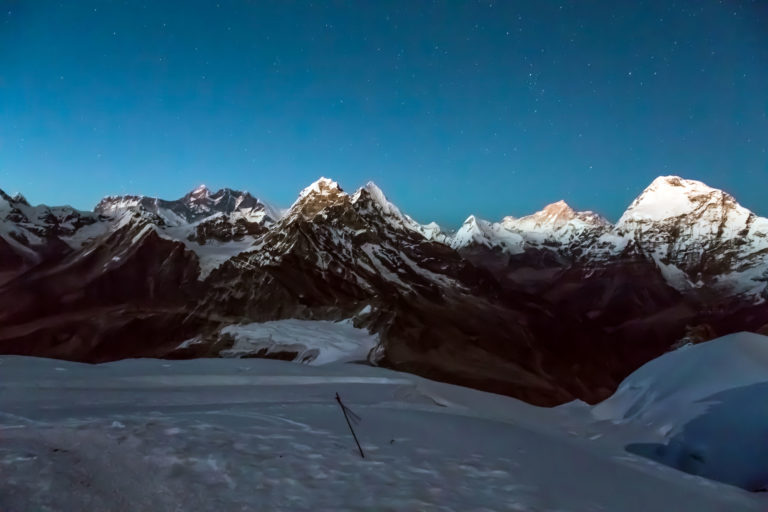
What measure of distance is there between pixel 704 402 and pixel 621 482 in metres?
7.71

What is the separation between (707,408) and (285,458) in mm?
14403

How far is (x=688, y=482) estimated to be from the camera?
11.9 meters

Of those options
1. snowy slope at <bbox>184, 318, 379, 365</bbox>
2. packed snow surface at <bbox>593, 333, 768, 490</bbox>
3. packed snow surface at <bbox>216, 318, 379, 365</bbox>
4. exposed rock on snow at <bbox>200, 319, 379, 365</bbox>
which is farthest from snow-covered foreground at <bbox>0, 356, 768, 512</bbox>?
packed snow surface at <bbox>216, 318, 379, 365</bbox>

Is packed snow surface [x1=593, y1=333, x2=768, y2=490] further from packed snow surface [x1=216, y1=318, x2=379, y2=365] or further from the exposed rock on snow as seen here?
packed snow surface [x1=216, y1=318, x2=379, y2=365]

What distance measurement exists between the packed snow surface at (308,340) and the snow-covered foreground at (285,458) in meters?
111

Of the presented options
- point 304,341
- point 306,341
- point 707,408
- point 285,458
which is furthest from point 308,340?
point 285,458

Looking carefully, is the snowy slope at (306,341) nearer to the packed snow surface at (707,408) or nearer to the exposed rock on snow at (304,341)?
the exposed rock on snow at (304,341)

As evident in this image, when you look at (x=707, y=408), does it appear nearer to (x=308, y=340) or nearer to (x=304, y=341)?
(x=304, y=341)

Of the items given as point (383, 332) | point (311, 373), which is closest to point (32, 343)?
point (383, 332)

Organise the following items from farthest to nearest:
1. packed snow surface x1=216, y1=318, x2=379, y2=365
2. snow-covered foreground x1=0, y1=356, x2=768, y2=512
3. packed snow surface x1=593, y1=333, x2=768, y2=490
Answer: packed snow surface x1=216, y1=318, x2=379, y2=365 → packed snow surface x1=593, y1=333, x2=768, y2=490 → snow-covered foreground x1=0, y1=356, x2=768, y2=512

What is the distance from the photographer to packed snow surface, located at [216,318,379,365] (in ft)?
424

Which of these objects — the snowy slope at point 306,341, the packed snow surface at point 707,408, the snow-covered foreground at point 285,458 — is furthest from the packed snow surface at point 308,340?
the snow-covered foreground at point 285,458

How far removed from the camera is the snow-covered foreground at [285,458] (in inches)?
299

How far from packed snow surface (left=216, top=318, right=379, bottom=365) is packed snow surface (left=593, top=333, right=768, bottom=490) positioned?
108 m
